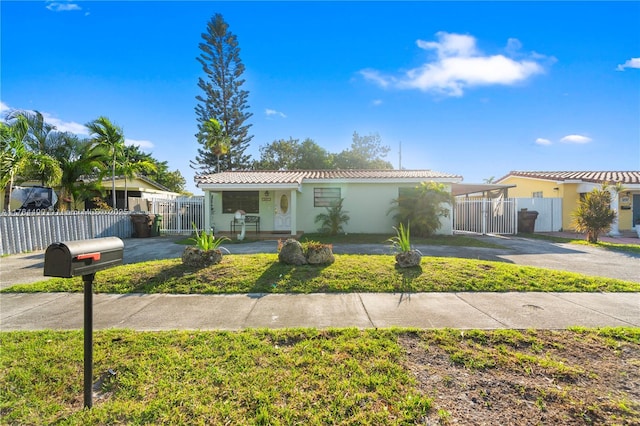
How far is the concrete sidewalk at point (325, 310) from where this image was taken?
4070 mm

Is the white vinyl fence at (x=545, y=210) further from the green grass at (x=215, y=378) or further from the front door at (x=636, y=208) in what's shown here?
the green grass at (x=215, y=378)

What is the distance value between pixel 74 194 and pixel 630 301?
25.7 meters

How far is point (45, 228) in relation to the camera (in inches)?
414

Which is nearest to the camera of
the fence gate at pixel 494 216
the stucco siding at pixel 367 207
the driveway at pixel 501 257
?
the driveway at pixel 501 257

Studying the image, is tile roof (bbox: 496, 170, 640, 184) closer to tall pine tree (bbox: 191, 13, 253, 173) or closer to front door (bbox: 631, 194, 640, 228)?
front door (bbox: 631, 194, 640, 228)

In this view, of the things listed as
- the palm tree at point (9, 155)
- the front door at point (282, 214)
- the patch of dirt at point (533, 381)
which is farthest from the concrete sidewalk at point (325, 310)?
the palm tree at point (9, 155)

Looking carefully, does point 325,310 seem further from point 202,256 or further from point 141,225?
point 141,225

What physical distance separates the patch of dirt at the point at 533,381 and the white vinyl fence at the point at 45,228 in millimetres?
11765

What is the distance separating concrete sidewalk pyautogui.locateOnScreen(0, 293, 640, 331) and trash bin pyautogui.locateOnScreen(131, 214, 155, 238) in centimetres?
931

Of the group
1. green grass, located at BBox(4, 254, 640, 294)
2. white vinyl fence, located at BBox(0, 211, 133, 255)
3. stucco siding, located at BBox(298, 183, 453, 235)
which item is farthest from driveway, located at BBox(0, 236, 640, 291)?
stucco siding, located at BBox(298, 183, 453, 235)

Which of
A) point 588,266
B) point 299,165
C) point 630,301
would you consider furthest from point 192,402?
point 299,165

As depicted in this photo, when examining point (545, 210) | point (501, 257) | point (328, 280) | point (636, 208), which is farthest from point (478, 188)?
point (328, 280)

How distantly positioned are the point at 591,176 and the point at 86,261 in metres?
24.6

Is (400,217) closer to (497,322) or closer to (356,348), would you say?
(497,322)
